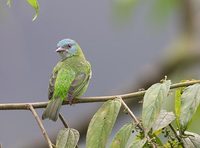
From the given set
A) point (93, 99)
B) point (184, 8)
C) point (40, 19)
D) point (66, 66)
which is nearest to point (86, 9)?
point (40, 19)

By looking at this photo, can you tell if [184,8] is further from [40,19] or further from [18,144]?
[40,19]

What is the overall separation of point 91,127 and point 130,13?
7.52ft

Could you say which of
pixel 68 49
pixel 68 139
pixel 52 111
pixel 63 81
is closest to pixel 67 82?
pixel 63 81

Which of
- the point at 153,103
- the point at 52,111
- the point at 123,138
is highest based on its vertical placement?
the point at 153,103

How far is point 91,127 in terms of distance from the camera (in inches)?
103

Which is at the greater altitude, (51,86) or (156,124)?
(156,124)

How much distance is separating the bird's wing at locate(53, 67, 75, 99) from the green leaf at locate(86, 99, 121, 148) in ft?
3.75

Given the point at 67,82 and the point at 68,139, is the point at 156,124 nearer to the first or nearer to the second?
the point at 68,139

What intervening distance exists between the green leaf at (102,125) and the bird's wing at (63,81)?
1144 millimetres

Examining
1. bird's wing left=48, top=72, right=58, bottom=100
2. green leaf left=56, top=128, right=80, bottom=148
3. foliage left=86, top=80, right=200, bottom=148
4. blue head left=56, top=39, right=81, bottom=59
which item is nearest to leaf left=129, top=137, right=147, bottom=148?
foliage left=86, top=80, right=200, bottom=148

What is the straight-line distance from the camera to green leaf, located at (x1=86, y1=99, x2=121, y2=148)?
2566mm

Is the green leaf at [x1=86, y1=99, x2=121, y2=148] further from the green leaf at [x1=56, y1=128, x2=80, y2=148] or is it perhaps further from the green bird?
the green bird

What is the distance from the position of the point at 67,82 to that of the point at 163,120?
151cm

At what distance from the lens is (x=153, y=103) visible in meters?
2.52
